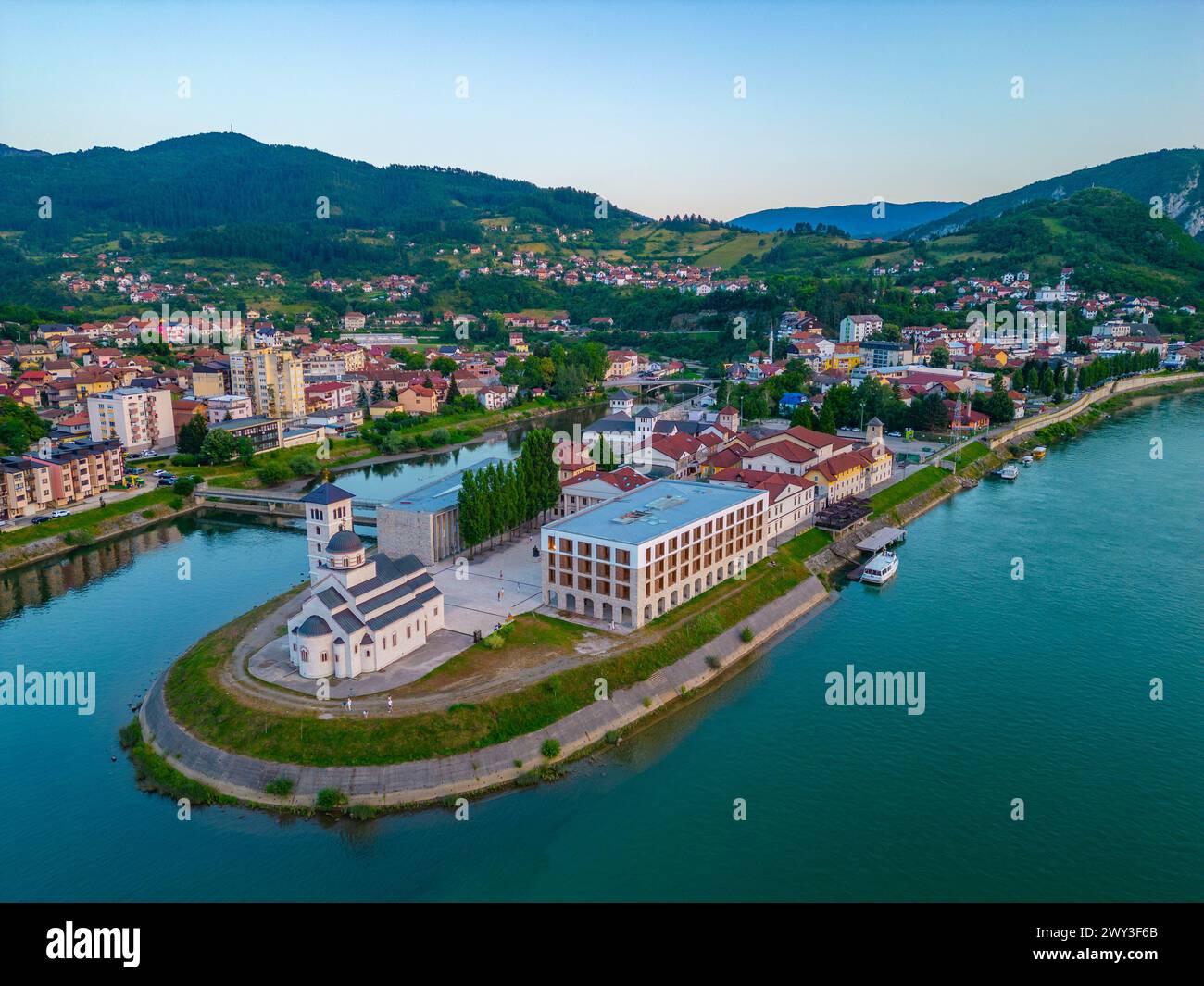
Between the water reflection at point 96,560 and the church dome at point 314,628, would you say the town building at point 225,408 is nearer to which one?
the water reflection at point 96,560

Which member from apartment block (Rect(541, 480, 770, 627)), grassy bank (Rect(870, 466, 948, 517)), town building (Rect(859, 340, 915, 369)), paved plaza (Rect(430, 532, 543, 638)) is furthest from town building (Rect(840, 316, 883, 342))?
paved plaza (Rect(430, 532, 543, 638))

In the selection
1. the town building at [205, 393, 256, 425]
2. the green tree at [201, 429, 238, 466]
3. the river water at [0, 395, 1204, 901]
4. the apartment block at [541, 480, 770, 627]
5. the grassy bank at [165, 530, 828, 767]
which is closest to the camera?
the river water at [0, 395, 1204, 901]

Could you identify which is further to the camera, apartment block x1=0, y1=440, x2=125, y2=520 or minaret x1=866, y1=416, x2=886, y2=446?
minaret x1=866, y1=416, x2=886, y2=446

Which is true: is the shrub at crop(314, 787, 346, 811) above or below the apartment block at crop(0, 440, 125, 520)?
below

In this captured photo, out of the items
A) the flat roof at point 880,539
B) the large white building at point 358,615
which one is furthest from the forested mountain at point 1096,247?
the large white building at point 358,615

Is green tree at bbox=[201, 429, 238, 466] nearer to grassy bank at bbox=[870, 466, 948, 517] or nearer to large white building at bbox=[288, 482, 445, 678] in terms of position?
large white building at bbox=[288, 482, 445, 678]

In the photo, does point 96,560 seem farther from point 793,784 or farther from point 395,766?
point 793,784

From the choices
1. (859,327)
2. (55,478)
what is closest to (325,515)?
(55,478)
